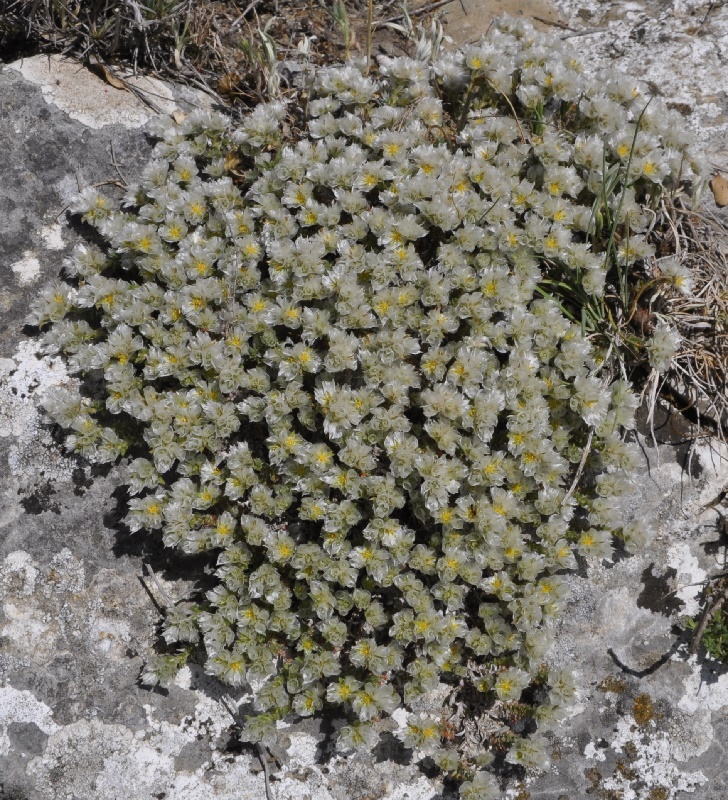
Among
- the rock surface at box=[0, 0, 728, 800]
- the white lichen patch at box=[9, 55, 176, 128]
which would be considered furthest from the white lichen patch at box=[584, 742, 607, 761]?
the white lichen patch at box=[9, 55, 176, 128]

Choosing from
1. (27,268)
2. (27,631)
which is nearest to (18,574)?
(27,631)

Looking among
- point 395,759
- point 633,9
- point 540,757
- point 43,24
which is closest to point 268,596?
point 395,759

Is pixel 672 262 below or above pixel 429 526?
above

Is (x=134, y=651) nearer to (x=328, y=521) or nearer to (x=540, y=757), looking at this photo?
(x=328, y=521)

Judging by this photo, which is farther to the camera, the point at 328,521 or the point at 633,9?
the point at 633,9

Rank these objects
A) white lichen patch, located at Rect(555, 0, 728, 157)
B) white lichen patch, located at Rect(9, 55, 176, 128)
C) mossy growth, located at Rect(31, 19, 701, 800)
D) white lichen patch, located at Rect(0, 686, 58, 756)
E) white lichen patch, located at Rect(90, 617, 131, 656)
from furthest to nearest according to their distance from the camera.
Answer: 1. white lichen patch, located at Rect(555, 0, 728, 157)
2. white lichen patch, located at Rect(9, 55, 176, 128)
3. white lichen patch, located at Rect(90, 617, 131, 656)
4. white lichen patch, located at Rect(0, 686, 58, 756)
5. mossy growth, located at Rect(31, 19, 701, 800)

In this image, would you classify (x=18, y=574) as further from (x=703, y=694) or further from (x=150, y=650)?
(x=703, y=694)

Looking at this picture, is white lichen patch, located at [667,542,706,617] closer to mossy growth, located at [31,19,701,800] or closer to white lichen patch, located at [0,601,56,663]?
mossy growth, located at [31,19,701,800]

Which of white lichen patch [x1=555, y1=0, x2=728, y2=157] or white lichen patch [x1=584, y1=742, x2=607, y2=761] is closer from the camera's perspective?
white lichen patch [x1=584, y1=742, x2=607, y2=761]

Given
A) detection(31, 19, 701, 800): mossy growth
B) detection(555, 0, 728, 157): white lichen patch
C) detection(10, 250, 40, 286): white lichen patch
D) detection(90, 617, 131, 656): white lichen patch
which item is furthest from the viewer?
detection(555, 0, 728, 157): white lichen patch

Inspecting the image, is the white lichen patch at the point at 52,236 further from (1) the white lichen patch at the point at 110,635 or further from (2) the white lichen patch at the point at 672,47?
(2) the white lichen patch at the point at 672,47
